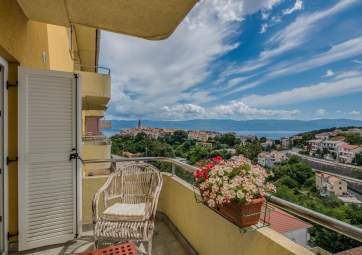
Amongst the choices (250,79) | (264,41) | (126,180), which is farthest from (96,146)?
(250,79)

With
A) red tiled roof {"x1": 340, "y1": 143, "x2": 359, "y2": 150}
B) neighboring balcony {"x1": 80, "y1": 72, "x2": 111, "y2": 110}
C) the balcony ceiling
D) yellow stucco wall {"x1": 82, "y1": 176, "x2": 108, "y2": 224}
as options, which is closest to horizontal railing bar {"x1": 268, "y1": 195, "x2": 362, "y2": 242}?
red tiled roof {"x1": 340, "y1": 143, "x2": 359, "y2": 150}

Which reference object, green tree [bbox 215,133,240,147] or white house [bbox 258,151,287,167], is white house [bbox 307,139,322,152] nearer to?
white house [bbox 258,151,287,167]

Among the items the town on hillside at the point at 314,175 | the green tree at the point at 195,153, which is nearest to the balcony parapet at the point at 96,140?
the green tree at the point at 195,153

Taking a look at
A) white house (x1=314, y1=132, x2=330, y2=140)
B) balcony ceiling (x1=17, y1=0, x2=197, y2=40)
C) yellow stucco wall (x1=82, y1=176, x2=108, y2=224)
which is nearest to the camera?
balcony ceiling (x1=17, y1=0, x2=197, y2=40)

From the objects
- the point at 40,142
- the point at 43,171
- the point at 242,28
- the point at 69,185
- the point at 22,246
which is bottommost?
the point at 22,246

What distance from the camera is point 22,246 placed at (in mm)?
2469

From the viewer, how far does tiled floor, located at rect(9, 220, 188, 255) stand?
2.50 metres

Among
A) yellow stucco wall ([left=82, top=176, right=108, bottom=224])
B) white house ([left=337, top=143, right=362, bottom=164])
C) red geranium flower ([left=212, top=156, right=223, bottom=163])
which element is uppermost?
white house ([left=337, top=143, right=362, bottom=164])

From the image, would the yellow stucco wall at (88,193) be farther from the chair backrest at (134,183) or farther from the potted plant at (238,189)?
the potted plant at (238,189)

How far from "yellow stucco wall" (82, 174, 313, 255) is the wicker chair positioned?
315 mm

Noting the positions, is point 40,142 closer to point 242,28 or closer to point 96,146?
point 96,146

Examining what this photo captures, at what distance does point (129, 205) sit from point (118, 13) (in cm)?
219

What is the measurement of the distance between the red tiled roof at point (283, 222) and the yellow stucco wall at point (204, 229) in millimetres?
59

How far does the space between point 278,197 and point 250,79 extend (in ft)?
72.3
